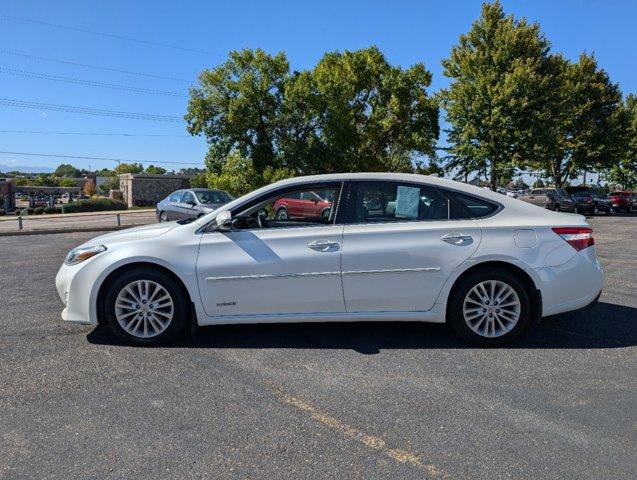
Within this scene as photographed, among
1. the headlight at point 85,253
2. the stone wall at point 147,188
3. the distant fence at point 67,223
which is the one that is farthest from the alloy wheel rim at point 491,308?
the stone wall at point 147,188

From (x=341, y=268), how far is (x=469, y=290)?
115cm

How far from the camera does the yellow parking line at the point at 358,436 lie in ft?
9.36

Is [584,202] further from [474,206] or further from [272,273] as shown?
[272,273]

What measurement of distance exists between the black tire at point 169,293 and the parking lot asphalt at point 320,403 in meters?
0.16

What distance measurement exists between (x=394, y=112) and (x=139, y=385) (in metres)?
28.1

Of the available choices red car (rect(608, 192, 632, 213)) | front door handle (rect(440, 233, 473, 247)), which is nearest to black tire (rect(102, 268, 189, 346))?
front door handle (rect(440, 233, 473, 247))

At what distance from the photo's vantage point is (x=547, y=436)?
3.15m

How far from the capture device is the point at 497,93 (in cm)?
2891

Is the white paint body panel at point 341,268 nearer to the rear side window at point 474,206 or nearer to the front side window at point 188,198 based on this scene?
the rear side window at point 474,206

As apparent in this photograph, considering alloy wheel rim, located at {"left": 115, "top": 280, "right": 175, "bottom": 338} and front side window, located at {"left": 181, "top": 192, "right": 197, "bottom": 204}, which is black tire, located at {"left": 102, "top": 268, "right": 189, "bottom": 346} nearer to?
alloy wheel rim, located at {"left": 115, "top": 280, "right": 175, "bottom": 338}

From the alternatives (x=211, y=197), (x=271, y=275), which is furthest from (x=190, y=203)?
(x=271, y=275)

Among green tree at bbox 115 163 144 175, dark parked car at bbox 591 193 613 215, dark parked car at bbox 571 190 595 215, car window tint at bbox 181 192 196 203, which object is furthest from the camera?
green tree at bbox 115 163 144 175

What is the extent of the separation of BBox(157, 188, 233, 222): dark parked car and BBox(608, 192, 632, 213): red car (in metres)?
29.7

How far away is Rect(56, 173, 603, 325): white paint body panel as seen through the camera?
468 centimetres
